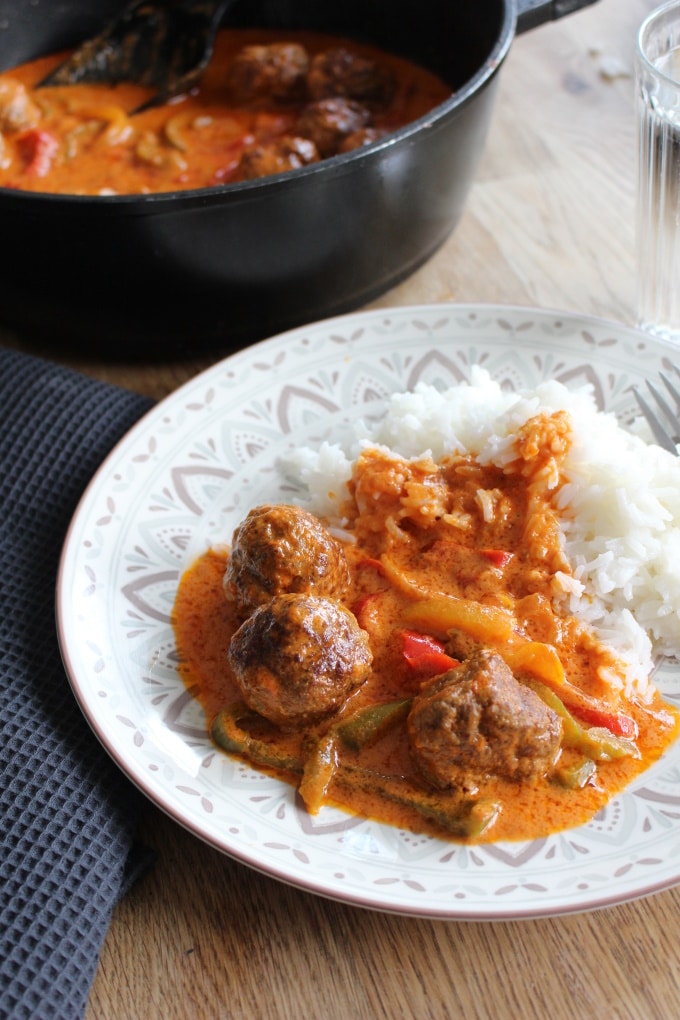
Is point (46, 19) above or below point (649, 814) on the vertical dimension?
above

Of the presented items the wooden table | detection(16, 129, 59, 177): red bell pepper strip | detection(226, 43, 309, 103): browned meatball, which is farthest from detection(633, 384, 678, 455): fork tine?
detection(16, 129, 59, 177): red bell pepper strip

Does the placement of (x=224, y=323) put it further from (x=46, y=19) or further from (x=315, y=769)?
(x=46, y=19)

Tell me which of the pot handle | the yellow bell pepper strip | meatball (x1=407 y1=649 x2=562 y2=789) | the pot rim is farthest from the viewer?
the pot handle

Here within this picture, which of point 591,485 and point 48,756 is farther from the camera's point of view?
point 591,485

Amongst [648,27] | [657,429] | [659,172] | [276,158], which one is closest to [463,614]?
[657,429]

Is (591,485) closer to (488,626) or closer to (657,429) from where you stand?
(657,429)

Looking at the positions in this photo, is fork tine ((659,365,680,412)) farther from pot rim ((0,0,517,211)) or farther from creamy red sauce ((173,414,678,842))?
pot rim ((0,0,517,211))

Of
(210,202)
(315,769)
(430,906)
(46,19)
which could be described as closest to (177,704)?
(315,769)
